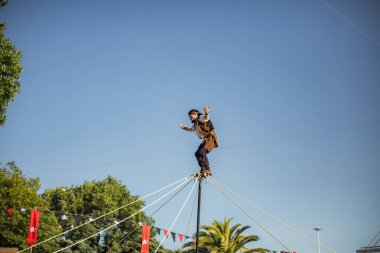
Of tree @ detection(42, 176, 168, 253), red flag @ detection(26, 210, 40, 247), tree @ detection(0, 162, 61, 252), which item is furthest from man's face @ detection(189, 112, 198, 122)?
tree @ detection(42, 176, 168, 253)

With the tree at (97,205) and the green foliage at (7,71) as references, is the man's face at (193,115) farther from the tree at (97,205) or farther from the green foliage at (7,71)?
the tree at (97,205)

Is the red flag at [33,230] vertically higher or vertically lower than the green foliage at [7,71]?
lower

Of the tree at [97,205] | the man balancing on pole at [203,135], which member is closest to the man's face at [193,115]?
the man balancing on pole at [203,135]

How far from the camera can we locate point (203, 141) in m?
8.34

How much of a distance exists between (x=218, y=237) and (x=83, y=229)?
1450 cm

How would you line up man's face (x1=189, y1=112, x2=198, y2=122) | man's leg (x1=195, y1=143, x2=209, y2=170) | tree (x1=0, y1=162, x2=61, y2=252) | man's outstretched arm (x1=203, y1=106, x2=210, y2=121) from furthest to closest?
1. tree (x1=0, y1=162, x2=61, y2=252)
2. man's face (x1=189, y1=112, x2=198, y2=122)
3. man's leg (x1=195, y1=143, x2=209, y2=170)
4. man's outstretched arm (x1=203, y1=106, x2=210, y2=121)

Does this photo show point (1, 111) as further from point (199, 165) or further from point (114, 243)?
point (114, 243)

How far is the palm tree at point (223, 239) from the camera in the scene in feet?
111

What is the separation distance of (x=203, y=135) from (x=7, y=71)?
11.1 m

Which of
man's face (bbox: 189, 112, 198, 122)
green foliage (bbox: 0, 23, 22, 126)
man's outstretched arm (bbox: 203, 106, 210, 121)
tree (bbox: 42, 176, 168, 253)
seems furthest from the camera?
tree (bbox: 42, 176, 168, 253)

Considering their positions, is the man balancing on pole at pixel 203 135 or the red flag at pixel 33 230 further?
the red flag at pixel 33 230

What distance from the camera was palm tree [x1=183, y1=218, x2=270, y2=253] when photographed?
3394 cm

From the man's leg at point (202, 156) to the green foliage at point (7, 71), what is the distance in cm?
1066

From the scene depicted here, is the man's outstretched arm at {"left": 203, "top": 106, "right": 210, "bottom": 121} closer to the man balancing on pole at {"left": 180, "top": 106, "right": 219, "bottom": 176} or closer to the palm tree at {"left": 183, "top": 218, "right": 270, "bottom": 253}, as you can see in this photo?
the man balancing on pole at {"left": 180, "top": 106, "right": 219, "bottom": 176}
